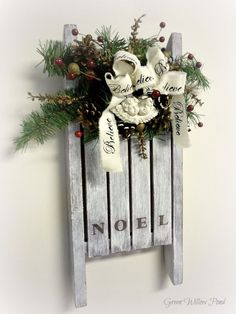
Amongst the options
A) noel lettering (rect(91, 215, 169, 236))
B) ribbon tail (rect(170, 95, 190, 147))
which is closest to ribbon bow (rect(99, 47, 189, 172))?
ribbon tail (rect(170, 95, 190, 147))

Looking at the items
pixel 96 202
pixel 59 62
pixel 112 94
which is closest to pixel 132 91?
pixel 112 94

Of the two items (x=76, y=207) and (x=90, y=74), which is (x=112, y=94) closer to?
(x=90, y=74)

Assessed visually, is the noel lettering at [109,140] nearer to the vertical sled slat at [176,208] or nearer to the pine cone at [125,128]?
the pine cone at [125,128]

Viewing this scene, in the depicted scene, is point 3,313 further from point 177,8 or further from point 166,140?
point 177,8

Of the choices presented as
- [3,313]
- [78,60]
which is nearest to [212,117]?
[78,60]

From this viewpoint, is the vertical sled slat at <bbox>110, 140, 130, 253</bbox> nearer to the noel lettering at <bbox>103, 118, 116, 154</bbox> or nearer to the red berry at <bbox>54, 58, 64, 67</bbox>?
the noel lettering at <bbox>103, 118, 116, 154</bbox>

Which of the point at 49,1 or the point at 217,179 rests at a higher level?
the point at 49,1

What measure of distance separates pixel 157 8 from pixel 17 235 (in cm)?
64

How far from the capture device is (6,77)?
27.1 inches

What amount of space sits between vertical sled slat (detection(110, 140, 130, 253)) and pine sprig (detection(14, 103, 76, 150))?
13 centimetres

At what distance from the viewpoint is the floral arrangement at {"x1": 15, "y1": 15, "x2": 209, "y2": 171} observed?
62cm

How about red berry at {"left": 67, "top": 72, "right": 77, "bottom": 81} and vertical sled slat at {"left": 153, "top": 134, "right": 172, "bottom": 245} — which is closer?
red berry at {"left": 67, "top": 72, "right": 77, "bottom": 81}

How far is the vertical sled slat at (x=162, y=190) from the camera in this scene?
2.34ft

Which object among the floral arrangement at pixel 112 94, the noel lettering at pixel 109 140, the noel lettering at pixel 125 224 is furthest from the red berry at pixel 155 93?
the noel lettering at pixel 125 224
